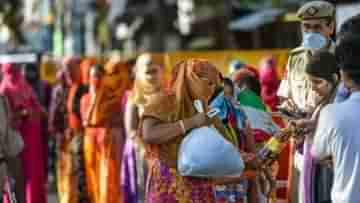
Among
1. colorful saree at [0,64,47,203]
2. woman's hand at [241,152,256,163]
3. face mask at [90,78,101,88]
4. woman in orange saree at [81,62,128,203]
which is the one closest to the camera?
woman's hand at [241,152,256,163]

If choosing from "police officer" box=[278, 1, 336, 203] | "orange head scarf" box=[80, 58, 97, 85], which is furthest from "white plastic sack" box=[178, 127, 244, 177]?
"orange head scarf" box=[80, 58, 97, 85]

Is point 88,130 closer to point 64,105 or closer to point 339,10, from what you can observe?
point 64,105

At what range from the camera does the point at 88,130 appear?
11.7 metres

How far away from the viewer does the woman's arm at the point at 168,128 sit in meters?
6.66

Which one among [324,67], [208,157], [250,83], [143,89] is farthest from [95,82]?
[208,157]

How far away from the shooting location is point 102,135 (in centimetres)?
1155

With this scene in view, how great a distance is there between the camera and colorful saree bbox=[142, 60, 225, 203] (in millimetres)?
6727

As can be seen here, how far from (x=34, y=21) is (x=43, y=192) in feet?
109

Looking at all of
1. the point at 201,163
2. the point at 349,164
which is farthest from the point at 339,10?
the point at 349,164

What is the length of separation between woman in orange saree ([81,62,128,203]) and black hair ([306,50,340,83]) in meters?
4.48

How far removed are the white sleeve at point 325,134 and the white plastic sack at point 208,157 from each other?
4.03 feet

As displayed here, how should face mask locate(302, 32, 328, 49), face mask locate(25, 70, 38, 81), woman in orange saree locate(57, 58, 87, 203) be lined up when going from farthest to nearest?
face mask locate(25, 70, 38, 81)
woman in orange saree locate(57, 58, 87, 203)
face mask locate(302, 32, 328, 49)

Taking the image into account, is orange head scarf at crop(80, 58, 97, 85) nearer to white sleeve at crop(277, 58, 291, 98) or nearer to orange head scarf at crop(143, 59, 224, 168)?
white sleeve at crop(277, 58, 291, 98)

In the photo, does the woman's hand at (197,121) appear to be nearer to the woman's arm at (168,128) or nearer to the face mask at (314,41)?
the woman's arm at (168,128)
